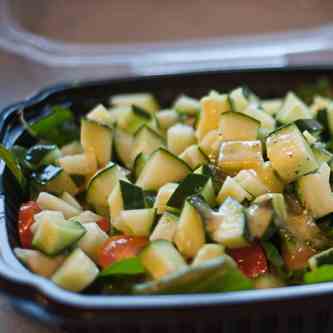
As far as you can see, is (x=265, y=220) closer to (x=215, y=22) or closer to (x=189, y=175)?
(x=189, y=175)

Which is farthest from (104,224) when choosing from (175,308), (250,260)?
(175,308)

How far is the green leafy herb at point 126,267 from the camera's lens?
4.30 ft

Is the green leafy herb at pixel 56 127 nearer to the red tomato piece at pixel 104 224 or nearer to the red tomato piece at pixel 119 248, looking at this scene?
the red tomato piece at pixel 104 224

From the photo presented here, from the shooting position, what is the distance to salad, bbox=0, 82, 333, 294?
1.33 m

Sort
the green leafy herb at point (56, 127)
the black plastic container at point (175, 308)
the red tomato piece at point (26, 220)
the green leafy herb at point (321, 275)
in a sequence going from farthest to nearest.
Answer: the green leafy herb at point (56, 127), the red tomato piece at point (26, 220), the green leafy herb at point (321, 275), the black plastic container at point (175, 308)

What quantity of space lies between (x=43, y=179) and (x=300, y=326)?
78cm

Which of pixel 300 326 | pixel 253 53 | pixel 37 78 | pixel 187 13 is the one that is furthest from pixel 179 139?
pixel 187 13

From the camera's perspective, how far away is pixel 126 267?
1.31 meters

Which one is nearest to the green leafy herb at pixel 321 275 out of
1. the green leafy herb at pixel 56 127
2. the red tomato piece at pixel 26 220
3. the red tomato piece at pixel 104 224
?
the red tomato piece at pixel 104 224

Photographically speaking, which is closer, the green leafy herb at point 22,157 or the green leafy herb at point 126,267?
the green leafy herb at point 126,267

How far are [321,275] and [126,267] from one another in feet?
1.33

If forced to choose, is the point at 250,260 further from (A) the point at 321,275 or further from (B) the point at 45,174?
(B) the point at 45,174

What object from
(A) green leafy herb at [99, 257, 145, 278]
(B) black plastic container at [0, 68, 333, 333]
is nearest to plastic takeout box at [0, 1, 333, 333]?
(B) black plastic container at [0, 68, 333, 333]

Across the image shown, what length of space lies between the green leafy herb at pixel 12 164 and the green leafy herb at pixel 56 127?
22 cm
